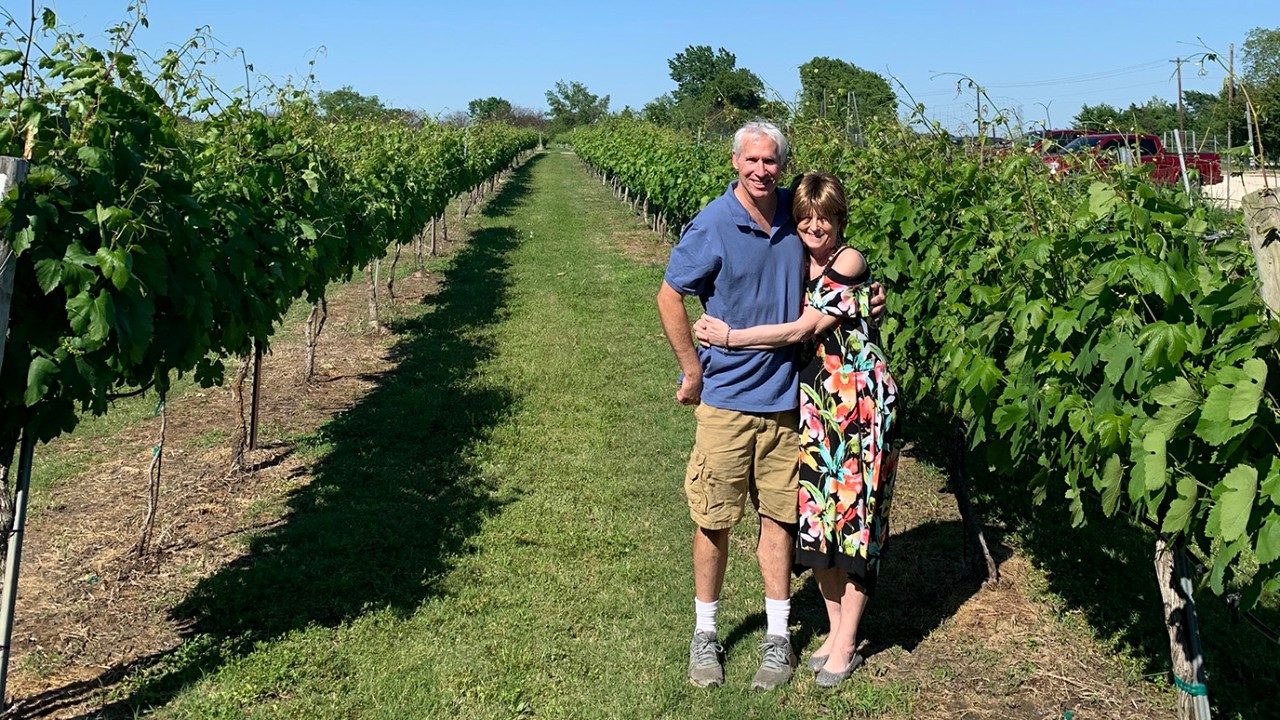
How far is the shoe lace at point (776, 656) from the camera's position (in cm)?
370

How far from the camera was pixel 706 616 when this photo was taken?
3.80 m

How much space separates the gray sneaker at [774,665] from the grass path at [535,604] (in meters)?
0.05

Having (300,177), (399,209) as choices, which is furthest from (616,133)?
(300,177)

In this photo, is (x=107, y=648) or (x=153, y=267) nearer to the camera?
(x=153, y=267)

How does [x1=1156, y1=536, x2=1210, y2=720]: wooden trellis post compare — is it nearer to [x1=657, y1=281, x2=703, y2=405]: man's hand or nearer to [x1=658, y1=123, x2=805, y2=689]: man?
[x1=658, y1=123, x2=805, y2=689]: man

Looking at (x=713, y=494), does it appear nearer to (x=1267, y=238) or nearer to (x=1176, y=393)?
(x=1176, y=393)

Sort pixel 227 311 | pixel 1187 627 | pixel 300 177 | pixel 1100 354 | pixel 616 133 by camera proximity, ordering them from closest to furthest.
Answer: pixel 1100 354 < pixel 1187 627 < pixel 227 311 < pixel 300 177 < pixel 616 133

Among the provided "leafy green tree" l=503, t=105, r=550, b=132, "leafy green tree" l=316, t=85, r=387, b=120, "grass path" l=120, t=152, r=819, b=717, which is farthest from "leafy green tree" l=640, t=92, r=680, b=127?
"leafy green tree" l=503, t=105, r=550, b=132

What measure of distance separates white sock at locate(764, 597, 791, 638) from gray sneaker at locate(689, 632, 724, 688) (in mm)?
223

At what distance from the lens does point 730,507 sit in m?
3.60

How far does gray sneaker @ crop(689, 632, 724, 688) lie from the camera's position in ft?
12.3

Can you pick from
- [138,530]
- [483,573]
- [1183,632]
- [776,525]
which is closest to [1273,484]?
[1183,632]

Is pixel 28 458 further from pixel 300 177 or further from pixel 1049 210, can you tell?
pixel 1049 210

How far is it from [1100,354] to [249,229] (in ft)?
12.6
